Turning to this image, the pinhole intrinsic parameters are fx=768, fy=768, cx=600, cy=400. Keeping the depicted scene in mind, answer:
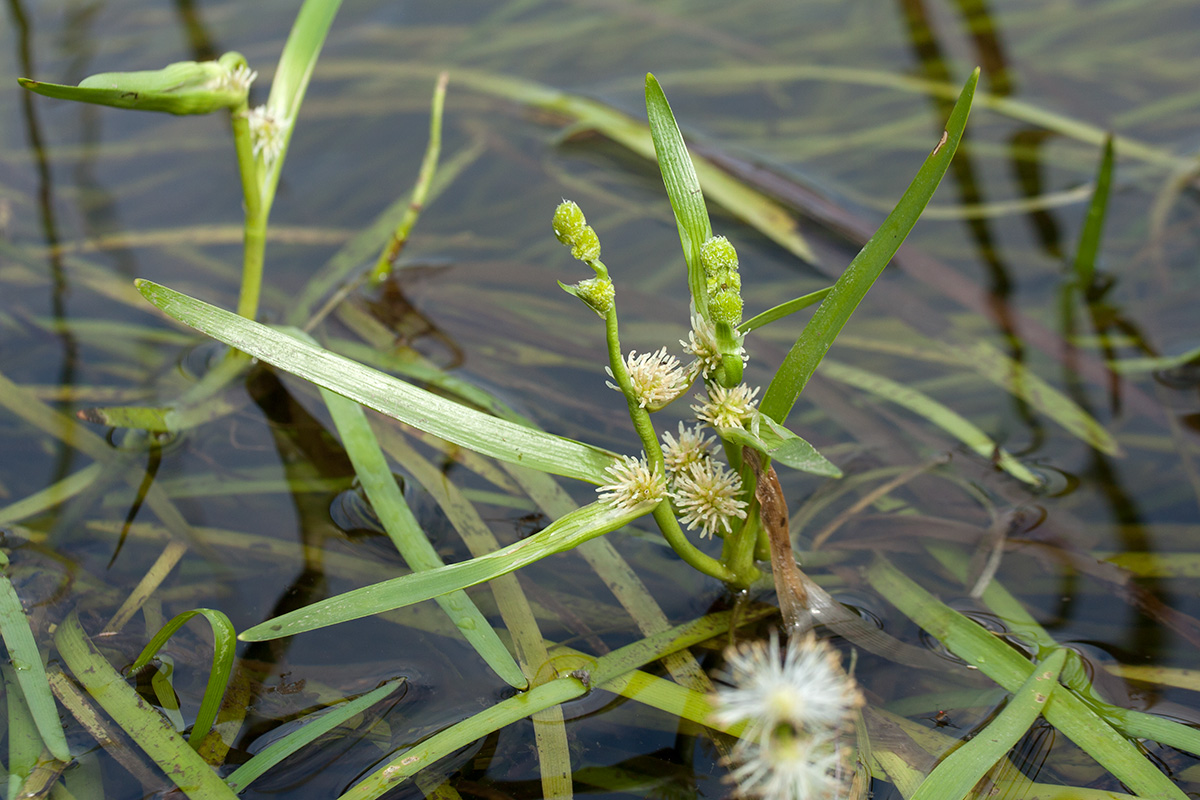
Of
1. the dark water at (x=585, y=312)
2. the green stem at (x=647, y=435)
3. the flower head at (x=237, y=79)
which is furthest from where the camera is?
the flower head at (x=237, y=79)

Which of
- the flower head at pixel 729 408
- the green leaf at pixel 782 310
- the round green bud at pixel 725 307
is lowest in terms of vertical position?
the flower head at pixel 729 408

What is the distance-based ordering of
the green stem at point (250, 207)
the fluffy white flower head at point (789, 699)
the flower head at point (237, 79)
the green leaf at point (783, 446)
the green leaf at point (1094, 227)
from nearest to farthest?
the fluffy white flower head at point (789, 699) → the green leaf at point (783, 446) → the flower head at point (237, 79) → the green stem at point (250, 207) → the green leaf at point (1094, 227)

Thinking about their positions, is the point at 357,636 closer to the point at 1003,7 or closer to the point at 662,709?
the point at 662,709

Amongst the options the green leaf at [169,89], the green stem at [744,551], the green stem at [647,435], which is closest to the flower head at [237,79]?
the green leaf at [169,89]

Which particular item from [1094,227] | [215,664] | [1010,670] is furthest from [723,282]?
[1094,227]

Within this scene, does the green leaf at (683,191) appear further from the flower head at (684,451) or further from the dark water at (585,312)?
the dark water at (585,312)

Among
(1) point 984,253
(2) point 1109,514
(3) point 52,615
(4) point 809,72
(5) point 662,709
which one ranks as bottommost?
(3) point 52,615

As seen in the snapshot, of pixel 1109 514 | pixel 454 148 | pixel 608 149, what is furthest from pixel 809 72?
pixel 1109 514
